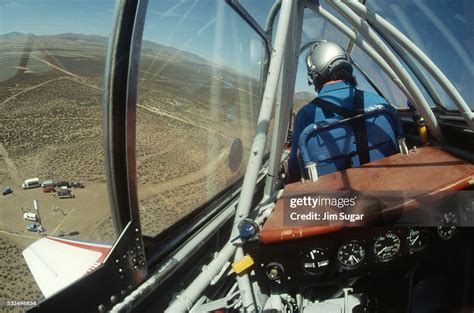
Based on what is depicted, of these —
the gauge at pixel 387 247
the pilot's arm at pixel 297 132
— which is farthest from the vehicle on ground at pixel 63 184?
the pilot's arm at pixel 297 132

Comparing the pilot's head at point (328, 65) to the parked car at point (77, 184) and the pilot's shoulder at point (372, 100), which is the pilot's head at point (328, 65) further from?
the parked car at point (77, 184)

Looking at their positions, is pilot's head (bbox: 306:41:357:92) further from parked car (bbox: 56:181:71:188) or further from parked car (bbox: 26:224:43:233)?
parked car (bbox: 26:224:43:233)

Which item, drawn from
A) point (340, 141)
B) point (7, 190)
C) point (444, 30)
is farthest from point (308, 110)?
point (7, 190)

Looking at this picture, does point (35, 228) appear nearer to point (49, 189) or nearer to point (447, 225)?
point (49, 189)

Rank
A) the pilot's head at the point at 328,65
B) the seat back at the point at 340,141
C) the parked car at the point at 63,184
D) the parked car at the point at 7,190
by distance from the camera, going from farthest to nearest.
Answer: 1. the pilot's head at the point at 328,65
2. the seat back at the point at 340,141
3. the parked car at the point at 63,184
4. the parked car at the point at 7,190

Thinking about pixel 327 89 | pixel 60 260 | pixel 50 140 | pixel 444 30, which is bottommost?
pixel 60 260

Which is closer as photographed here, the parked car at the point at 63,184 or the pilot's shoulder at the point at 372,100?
Result: the parked car at the point at 63,184

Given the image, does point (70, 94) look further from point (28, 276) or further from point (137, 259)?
point (137, 259)
